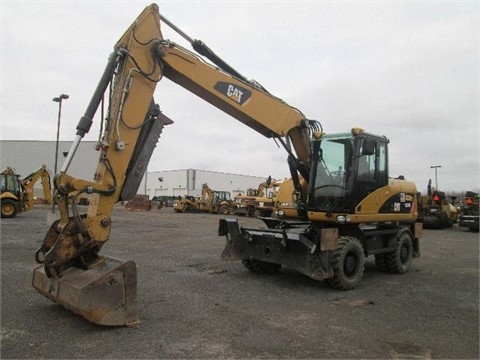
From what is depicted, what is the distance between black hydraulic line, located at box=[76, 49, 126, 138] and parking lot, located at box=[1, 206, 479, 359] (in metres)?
2.46

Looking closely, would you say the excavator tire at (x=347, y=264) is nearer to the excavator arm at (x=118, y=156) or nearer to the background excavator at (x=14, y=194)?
the excavator arm at (x=118, y=156)

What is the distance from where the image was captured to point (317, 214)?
333 inches

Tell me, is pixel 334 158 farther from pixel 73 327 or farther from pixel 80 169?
pixel 80 169

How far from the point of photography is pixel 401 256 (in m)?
10.2

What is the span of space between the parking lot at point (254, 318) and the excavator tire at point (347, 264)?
205mm

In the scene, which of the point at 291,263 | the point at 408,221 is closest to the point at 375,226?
the point at 408,221

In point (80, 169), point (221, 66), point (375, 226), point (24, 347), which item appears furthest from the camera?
point (80, 169)

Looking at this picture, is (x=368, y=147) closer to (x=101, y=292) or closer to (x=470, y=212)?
(x=101, y=292)

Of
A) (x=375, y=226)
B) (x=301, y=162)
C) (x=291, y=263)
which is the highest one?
(x=301, y=162)

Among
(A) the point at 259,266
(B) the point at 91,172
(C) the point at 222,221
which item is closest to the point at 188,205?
(B) the point at 91,172

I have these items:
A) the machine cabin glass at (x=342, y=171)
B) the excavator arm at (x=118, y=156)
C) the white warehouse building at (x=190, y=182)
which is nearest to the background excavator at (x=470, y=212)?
the machine cabin glass at (x=342, y=171)

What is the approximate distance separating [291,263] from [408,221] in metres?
3.91

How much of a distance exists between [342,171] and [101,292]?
5118mm

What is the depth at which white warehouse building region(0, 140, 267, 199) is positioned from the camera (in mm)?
51688
